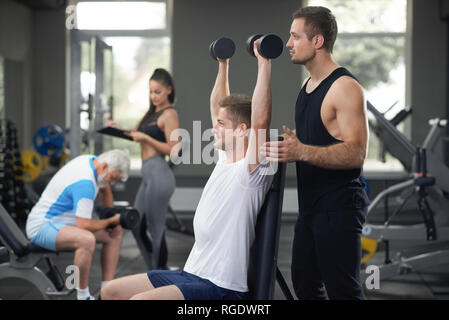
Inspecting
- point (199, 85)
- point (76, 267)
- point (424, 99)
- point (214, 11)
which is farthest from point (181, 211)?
point (76, 267)

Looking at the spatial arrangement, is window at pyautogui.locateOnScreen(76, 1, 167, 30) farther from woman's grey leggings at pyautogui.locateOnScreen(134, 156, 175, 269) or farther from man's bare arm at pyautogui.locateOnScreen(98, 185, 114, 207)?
man's bare arm at pyautogui.locateOnScreen(98, 185, 114, 207)

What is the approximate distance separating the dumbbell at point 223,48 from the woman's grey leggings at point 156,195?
72.9 inches

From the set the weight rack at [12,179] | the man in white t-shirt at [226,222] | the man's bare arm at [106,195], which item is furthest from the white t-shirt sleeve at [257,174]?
the weight rack at [12,179]

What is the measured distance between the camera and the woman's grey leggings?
3.24m

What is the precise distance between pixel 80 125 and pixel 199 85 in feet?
8.15

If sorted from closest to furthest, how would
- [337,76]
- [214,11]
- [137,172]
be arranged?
[337,76], [214,11], [137,172]

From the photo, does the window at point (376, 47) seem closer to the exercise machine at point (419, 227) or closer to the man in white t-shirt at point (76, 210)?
the exercise machine at point (419, 227)

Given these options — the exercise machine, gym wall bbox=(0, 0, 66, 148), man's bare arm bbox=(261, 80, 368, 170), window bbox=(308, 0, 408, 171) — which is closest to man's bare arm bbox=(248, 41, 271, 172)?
man's bare arm bbox=(261, 80, 368, 170)

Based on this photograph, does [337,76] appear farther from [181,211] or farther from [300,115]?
[181,211]

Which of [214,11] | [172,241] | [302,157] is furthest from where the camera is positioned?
[214,11]

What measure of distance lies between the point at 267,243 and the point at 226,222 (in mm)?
112

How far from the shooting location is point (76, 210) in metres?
2.79

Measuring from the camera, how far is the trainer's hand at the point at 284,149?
4.06ft

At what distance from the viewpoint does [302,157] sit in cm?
128
